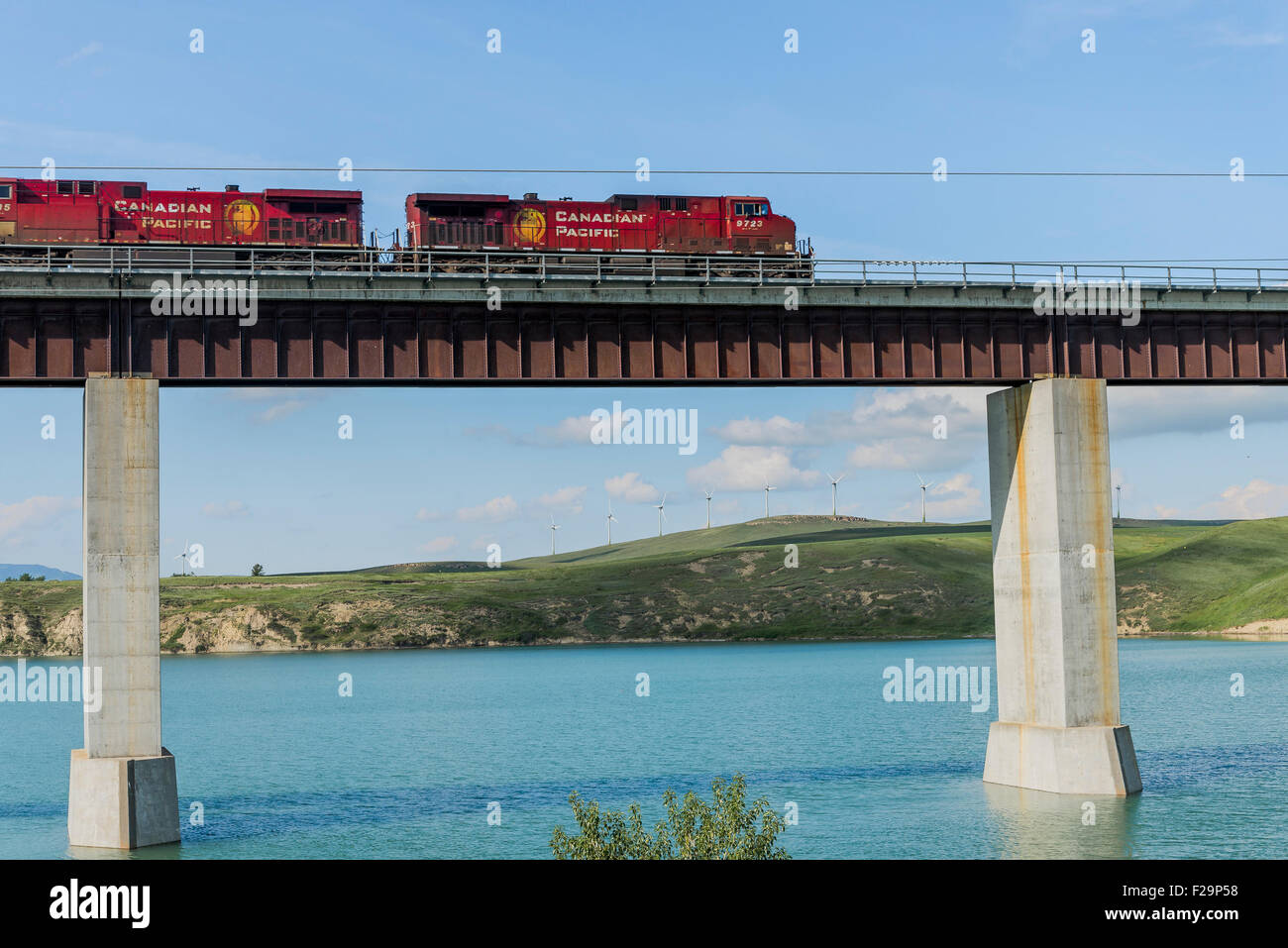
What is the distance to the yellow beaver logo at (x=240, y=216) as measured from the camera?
216 ft

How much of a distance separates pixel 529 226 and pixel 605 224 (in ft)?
13.6

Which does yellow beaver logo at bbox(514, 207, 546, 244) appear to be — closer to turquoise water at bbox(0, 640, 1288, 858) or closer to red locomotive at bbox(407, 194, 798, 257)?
red locomotive at bbox(407, 194, 798, 257)

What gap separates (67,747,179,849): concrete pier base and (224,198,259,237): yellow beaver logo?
109 ft

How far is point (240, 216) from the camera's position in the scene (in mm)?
66000

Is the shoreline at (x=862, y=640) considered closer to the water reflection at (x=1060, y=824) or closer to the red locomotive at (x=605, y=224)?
the red locomotive at (x=605, y=224)

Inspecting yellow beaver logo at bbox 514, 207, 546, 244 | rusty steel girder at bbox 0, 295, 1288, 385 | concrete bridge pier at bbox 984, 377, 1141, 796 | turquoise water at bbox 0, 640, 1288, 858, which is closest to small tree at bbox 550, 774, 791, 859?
turquoise water at bbox 0, 640, 1288, 858

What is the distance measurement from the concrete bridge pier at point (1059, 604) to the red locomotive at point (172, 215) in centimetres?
3537

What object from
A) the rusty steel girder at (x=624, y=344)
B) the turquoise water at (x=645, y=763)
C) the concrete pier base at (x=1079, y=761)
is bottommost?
the turquoise water at (x=645, y=763)

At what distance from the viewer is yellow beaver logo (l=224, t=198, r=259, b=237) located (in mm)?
65938

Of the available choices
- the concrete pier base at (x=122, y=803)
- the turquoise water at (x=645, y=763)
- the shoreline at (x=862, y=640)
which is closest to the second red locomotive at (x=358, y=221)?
the turquoise water at (x=645, y=763)

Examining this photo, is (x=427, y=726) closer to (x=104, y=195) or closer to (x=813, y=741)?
(x=813, y=741)
